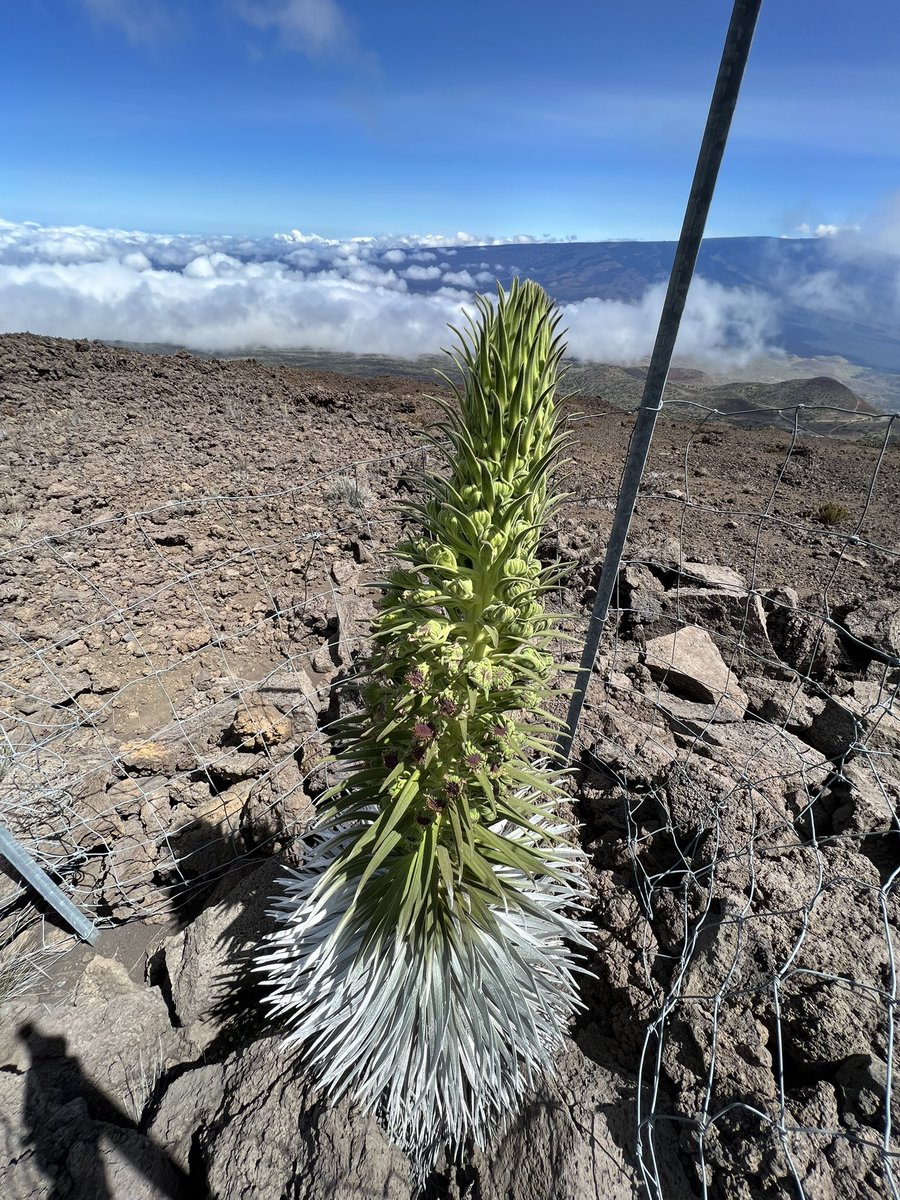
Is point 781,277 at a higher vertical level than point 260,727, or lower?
higher

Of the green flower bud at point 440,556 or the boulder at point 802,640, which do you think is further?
the boulder at point 802,640

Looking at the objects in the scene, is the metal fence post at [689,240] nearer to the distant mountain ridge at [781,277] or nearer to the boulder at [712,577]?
the boulder at [712,577]

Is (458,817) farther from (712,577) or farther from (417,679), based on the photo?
(712,577)

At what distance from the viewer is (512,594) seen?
48.2 inches

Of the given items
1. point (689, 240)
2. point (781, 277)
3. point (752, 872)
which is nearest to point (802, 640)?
point (752, 872)

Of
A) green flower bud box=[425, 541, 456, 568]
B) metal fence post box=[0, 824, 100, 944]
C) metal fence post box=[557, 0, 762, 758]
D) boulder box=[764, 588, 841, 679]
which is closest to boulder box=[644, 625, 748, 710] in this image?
boulder box=[764, 588, 841, 679]

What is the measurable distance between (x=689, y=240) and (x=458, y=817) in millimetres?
1351

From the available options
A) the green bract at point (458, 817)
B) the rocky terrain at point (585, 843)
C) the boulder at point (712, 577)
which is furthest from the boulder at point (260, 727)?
the boulder at point (712, 577)

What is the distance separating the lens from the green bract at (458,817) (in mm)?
1146

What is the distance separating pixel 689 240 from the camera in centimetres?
126

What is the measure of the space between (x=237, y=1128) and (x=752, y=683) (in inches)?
104

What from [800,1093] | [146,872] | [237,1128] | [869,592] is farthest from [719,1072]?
[869,592]

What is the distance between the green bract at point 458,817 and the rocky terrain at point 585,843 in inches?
5.6

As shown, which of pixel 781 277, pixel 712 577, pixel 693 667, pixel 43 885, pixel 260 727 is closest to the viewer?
pixel 43 885
